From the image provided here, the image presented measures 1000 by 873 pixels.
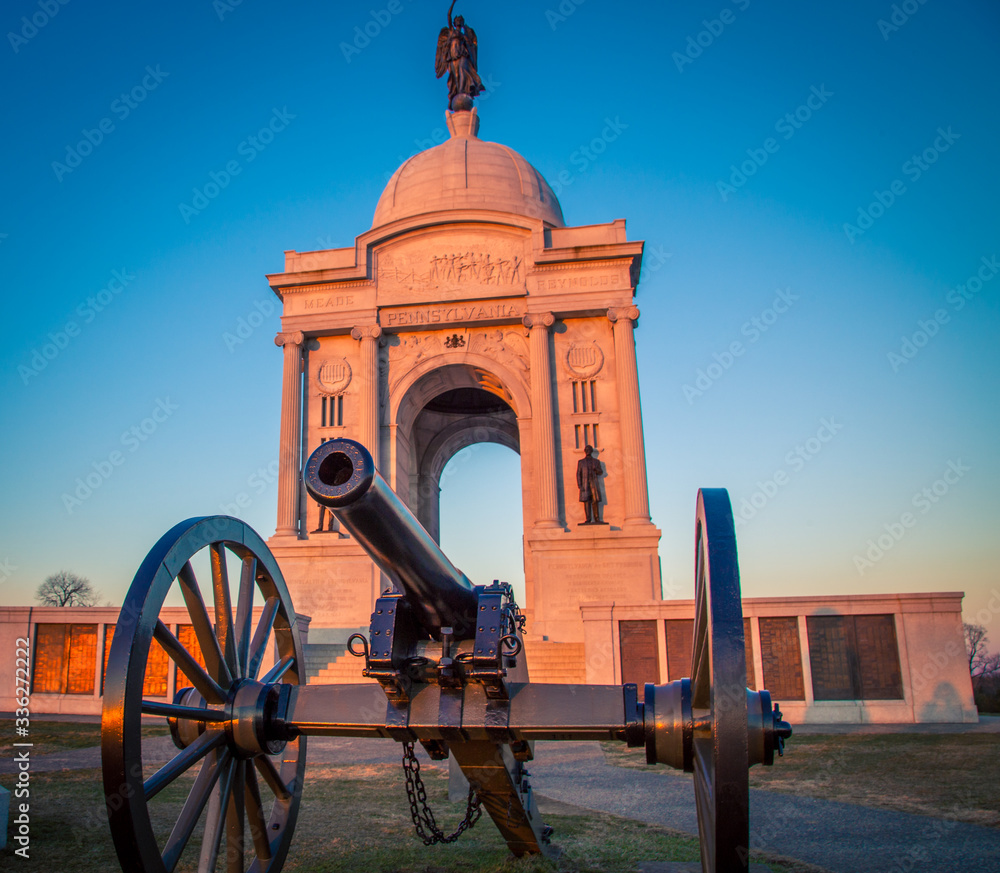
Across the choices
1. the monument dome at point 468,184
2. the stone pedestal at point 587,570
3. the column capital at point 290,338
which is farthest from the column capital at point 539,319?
the column capital at point 290,338

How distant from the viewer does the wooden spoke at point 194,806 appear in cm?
383

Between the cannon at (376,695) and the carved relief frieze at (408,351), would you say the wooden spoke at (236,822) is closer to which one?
the cannon at (376,695)

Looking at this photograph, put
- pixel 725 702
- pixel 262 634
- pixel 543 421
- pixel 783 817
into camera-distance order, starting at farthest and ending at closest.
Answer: pixel 543 421
pixel 783 817
pixel 262 634
pixel 725 702

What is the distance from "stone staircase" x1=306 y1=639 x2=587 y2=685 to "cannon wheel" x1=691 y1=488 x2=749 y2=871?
15.1 m

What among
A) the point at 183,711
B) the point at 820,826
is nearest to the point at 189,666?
the point at 183,711

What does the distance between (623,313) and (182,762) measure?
23.4m

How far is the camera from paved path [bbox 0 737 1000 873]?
19.6ft

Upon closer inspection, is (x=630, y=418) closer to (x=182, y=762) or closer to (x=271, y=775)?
(x=271, y=775)

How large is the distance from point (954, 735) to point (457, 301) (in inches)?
Result: 722

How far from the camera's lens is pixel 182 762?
394cm

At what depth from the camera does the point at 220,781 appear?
4.49 meters

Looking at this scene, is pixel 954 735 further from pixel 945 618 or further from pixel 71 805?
pixel 71 805

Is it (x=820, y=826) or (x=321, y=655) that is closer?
(x=820, y=826)

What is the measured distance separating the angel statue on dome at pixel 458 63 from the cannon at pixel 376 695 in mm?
32391
